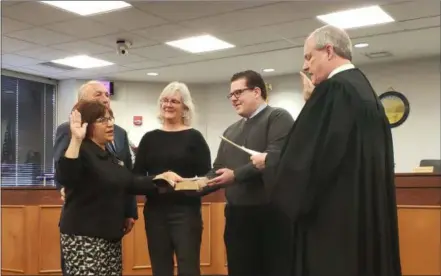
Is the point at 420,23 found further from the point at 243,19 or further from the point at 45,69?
the point at 45,69

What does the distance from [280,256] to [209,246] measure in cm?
292

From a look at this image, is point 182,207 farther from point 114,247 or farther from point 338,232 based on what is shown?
point 338,232

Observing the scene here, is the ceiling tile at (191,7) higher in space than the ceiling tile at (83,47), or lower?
higher

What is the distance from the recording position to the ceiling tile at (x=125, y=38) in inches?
240

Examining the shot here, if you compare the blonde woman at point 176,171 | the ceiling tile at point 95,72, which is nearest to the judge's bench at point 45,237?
the blonde woman at point 176,171

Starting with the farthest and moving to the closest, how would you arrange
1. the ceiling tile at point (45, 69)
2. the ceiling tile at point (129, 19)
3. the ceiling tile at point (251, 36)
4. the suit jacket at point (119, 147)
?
the ceiling tile at point (45, 69) → the ceiling tile at point (251, 36) → the ceiling tile at point (129, 19) → the suit jacket at point (119, 147)

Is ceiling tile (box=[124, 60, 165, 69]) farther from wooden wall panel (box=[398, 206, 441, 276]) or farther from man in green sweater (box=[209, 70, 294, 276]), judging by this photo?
man in green sweater (box=[209, 70, 294, 276])

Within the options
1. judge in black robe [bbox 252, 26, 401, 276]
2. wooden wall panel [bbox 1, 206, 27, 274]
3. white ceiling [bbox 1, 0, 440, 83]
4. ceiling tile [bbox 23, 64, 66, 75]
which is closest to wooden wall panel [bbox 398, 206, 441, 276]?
white ceiling [bbox 1, 0, 440, 83]

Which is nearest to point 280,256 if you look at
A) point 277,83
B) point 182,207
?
point 182,207

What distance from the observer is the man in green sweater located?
2.39 m

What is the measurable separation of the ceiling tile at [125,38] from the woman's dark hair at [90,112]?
3816 mm

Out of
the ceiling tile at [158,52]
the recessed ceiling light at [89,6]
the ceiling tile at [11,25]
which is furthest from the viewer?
the ceiling tile at [158,52]

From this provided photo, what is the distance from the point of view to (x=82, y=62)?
759 centimetres

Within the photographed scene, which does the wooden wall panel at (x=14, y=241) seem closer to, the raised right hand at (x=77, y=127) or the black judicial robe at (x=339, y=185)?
the raised right hand at (x=77, y=127)
